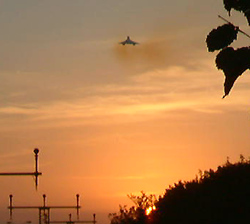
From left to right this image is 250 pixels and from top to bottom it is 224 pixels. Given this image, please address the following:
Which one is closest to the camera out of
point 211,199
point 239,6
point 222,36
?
point 239,6

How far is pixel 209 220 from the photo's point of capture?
98.1 feet

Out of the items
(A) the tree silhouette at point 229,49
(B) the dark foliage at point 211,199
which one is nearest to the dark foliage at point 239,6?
(A) the tree silhouette at point 229,49

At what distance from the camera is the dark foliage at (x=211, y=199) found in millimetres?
29422

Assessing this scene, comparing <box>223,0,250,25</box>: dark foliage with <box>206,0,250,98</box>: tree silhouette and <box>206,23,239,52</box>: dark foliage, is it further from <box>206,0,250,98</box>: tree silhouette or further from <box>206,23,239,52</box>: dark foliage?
<box>206,23,239,52</box>: dark foliage

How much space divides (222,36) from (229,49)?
426 mm

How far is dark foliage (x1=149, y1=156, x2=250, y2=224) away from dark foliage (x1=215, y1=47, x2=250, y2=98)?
11.7 metres

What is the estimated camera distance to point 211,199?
99.6 feet

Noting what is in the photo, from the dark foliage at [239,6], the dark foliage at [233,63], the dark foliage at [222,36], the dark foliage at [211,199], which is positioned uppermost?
the dark foliage at [239,6]

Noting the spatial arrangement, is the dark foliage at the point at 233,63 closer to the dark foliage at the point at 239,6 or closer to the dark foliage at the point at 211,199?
the dark foliage at the point at 239,6

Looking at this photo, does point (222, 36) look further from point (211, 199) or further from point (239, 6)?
point (211, 199)

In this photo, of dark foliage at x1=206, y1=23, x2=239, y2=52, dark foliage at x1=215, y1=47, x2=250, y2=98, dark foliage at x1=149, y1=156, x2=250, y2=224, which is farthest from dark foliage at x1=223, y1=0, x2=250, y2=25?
dark foliage at x1=149, y1=156, x2=250, y2=224

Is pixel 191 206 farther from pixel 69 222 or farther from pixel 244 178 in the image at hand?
pixel 69 222

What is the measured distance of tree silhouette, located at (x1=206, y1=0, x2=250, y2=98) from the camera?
18234mm

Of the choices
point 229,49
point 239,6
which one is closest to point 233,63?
point 229,49
